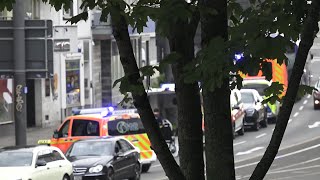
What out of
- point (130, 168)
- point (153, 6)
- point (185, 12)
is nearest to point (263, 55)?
point (185, 12)

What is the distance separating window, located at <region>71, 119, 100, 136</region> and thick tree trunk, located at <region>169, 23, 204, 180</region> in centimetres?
2044

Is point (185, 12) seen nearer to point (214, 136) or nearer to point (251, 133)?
point (214, 136)

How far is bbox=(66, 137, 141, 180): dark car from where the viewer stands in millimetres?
20922

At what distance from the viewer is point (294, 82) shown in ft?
14.8

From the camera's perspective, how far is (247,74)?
4.35 meters

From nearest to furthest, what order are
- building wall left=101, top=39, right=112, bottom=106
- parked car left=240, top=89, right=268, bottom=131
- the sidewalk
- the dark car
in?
the dark car, the sidewalk, parked car left=240, top=89, right=268, bottom=131, building wall left=101, top=39, right=112, bottom=106

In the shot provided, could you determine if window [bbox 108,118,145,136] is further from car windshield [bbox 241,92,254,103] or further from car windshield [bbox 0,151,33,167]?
car windshield [bbox 241,92,254,103]

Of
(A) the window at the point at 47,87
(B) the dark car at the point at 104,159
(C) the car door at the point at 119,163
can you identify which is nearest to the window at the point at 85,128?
(B) the dark car at the point at 104,159

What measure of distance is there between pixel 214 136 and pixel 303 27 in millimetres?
764

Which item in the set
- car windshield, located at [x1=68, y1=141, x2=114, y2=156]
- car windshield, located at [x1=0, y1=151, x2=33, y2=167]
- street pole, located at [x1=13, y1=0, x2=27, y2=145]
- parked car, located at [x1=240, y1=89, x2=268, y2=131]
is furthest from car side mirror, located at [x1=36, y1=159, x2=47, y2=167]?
parked car, located at [x1=240, y1=89, x2=268, y2=131]

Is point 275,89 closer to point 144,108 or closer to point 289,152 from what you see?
point 144,108

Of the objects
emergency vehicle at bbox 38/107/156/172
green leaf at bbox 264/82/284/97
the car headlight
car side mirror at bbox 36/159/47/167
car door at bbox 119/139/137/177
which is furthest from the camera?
emergency vehicle at bbox 38/107/156/172

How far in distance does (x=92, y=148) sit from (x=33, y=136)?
13039 millimetres

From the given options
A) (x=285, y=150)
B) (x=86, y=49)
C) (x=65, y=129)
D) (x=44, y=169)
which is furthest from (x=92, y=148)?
(x=86, y=49)
